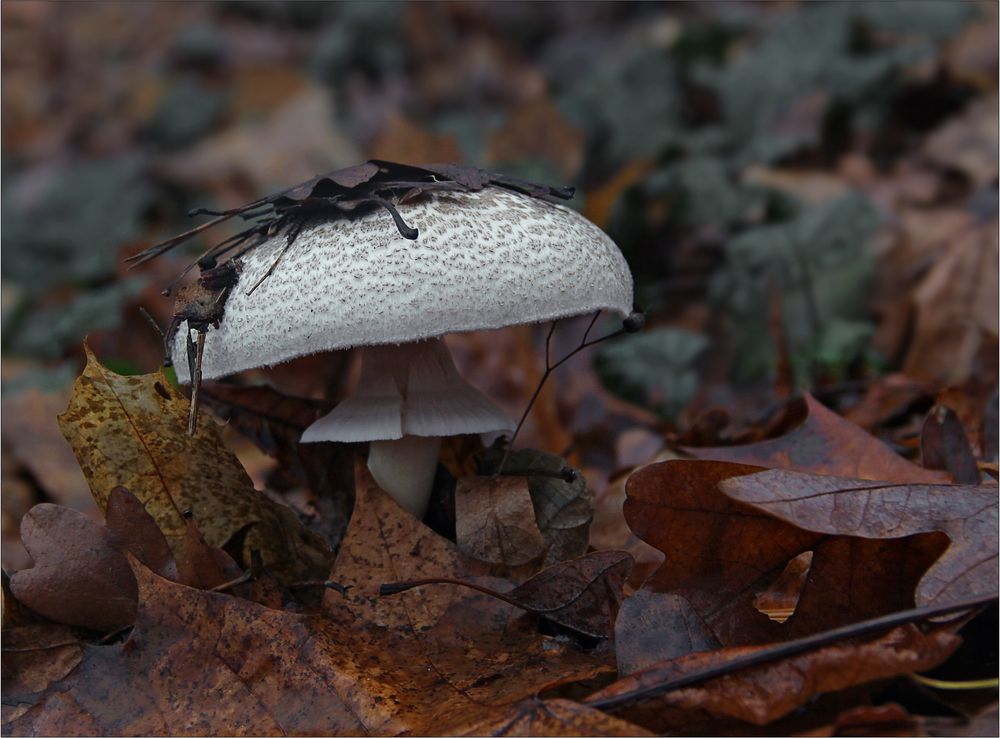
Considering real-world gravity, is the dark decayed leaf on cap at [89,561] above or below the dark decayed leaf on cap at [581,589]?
above

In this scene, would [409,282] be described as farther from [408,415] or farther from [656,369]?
[656,369]

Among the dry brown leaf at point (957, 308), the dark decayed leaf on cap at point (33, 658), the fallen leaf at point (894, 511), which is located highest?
the fallen leaf at point (894, 511)

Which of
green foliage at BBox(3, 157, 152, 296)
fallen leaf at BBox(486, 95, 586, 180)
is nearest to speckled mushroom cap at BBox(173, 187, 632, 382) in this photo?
fallen leaf at BBox(486, 95, 586, 180)

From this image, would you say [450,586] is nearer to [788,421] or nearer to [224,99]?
[788,421]

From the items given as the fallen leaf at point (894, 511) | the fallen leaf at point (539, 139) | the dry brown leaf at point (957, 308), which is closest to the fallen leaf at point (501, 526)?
the fallen leaf at point (894, 511)

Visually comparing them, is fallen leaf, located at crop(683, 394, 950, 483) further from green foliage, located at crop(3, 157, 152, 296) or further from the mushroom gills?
green foliage, located at crop(3, 157, 152, 296)

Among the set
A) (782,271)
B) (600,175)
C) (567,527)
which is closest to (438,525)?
(567,527)

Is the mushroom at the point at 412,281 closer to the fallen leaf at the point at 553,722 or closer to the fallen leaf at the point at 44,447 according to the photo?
the fallen leaf at the point at 553,722

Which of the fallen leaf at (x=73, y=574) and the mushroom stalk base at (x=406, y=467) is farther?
the mushroom stalk base at (x=406, y=467)
